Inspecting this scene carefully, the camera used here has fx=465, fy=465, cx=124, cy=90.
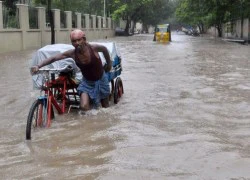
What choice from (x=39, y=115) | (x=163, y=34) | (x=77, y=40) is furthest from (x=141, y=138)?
(x=163, y=34)

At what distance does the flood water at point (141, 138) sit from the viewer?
5.13 metres

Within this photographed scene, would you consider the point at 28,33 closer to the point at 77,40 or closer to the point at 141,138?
the point at 77,40

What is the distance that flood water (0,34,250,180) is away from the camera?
5.13 meters

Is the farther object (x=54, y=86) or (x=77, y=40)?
(x=54, y=86)

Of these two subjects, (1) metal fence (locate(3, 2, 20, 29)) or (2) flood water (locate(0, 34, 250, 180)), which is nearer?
(2) flood water (locate(0, 34, 250, 180))

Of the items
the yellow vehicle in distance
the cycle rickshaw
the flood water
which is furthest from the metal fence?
the yellow vehicle in distance

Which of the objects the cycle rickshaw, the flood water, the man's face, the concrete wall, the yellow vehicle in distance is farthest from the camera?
the yellow vehicle in distance

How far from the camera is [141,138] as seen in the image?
6551mm

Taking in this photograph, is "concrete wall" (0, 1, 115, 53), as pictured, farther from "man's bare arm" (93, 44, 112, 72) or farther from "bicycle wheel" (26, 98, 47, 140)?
"bicycle wheel" (26, 98, 47, 140)

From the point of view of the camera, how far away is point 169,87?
11.8 meters

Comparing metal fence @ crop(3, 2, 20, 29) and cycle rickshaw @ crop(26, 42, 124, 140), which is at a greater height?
metal fence @ crop(3, 2, 20, 29)

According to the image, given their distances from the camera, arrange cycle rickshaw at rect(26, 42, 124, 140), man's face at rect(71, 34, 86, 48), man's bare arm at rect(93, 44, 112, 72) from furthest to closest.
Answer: man's bare arm at rect(93, 44, 112, 72)
man's face at rect(71, 34, 86, 48)
cycle rickshaw at rect(26, 42, 124, 140)

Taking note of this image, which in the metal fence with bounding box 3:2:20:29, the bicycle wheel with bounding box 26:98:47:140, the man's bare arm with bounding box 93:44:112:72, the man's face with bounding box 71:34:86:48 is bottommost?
the bicycle wheel with bounding box 26:98:47:140

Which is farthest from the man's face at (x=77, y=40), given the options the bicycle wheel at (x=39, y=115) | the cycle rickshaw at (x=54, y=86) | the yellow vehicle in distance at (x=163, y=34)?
the yellow vehicle in distance at (x=163, y=34)
